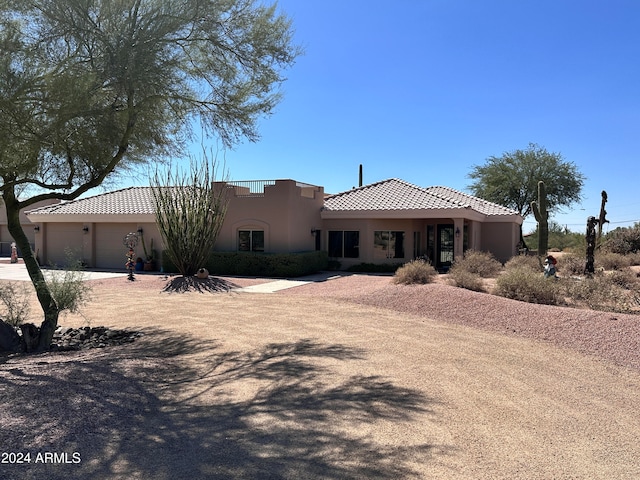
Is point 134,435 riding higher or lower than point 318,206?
lower

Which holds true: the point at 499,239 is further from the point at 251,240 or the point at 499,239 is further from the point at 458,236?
the point at 251,240

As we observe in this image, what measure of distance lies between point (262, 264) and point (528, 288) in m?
12.3

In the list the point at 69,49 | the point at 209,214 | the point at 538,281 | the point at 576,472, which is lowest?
the point at 576,472

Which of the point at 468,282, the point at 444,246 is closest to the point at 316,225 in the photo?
the point at 444,246

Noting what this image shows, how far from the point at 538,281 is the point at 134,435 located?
11.1 metres

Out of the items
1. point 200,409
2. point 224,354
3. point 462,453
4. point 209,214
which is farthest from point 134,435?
point 209,214

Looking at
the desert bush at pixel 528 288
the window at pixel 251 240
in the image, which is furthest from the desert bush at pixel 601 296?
the window at pixel 251 240

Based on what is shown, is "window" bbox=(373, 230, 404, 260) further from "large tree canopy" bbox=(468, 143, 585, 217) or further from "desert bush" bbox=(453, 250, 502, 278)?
"large tree canopy" bbox=(468, 143, 585, 217)

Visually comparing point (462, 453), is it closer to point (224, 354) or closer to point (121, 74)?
point (224, 354)

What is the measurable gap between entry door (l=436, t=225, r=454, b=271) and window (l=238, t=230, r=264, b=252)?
8.83 metres

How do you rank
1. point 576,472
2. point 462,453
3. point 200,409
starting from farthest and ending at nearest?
point 200,409, point 462,453, point 576,472

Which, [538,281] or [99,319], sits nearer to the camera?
[99,319]

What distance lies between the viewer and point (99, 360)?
7.45 m

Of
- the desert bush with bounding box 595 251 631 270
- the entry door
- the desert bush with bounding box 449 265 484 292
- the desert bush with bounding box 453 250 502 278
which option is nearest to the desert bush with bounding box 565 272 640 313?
the desert bush with bounding box 449 265 484 292
